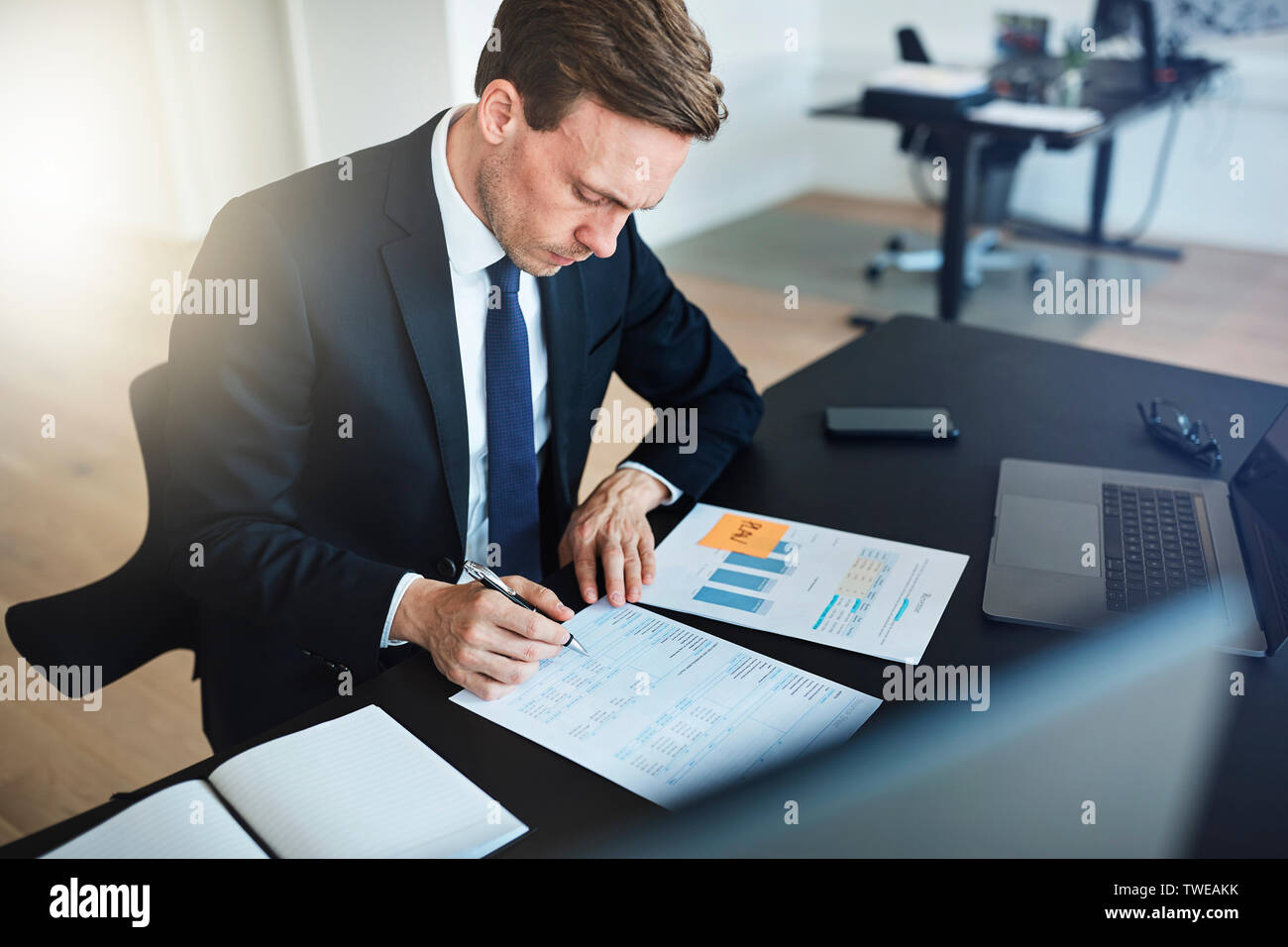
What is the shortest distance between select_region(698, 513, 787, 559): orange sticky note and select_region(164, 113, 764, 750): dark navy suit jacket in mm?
79

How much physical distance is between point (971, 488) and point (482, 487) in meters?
0.62

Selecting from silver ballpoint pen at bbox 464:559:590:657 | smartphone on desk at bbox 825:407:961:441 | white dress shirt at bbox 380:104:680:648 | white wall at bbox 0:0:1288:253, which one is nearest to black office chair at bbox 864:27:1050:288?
white wall at bbox 0:0:1288:253

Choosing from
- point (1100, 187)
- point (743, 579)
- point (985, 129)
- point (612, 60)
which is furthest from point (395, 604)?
point (1100, 187)

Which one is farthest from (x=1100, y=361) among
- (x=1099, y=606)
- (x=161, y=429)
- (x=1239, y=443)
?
(x=161, y=429)

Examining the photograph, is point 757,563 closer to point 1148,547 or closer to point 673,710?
point 673,710

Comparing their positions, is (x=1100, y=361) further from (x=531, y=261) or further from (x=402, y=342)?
(x=402, y=342)

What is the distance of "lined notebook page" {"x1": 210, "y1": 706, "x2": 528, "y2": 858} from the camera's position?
81 centimetres

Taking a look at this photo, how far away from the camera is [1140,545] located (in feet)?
3.95

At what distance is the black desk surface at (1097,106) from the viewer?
360 cm

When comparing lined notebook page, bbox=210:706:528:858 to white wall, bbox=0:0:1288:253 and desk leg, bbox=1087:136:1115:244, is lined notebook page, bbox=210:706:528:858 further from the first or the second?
desk leg, bbox=1087:136:1115:244

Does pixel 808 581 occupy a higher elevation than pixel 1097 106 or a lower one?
lower

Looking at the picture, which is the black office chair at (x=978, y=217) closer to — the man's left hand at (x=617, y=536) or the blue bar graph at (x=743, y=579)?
the man's left hand at (x=617, y=536)

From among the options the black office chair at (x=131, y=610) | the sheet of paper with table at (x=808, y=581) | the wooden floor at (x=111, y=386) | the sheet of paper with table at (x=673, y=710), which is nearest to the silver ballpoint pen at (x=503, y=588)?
the sheet of paper with table at (x=673, y=710)

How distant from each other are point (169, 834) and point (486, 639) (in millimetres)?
306
